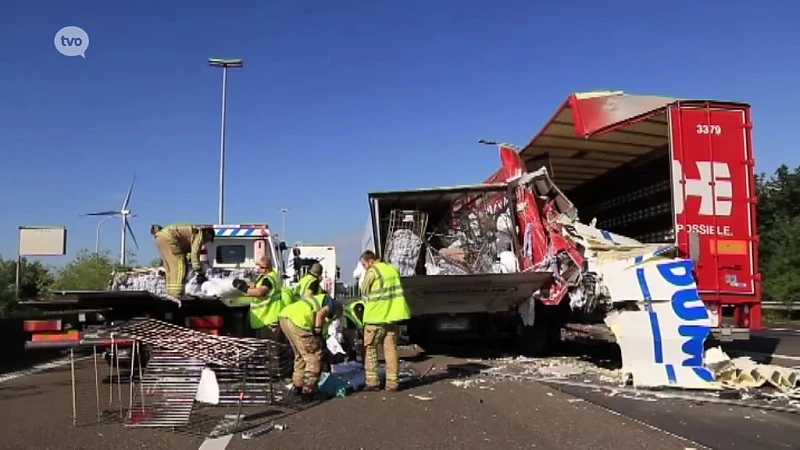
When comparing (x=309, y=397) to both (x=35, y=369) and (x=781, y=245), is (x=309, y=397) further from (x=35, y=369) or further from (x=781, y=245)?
(x=781, y=245)

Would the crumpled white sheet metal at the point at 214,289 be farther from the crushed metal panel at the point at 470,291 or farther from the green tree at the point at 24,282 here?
the green tree at the point at 24,282

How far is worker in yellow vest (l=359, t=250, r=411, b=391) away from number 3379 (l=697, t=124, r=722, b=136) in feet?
14.9

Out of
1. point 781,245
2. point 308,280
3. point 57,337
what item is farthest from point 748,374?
point 781,245

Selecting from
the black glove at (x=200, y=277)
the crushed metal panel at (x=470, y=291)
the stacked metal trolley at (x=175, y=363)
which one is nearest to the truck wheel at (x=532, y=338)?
the crushed metal panel at (x=470, y=291)

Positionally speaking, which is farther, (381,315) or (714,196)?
(714,196)

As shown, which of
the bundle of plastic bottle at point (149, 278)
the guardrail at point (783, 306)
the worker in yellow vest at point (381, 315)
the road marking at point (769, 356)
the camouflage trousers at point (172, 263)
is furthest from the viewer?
the guardrail at point (783, 306)

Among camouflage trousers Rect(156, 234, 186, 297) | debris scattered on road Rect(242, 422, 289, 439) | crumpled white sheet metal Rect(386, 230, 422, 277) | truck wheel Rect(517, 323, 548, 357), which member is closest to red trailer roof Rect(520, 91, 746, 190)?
crumpled white sheet metal Rect(386, 230, 422, 277)

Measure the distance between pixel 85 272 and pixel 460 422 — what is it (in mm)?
34065

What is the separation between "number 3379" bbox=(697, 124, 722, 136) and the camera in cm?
995

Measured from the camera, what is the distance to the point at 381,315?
925 centimetres

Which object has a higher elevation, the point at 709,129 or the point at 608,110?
the point at 608,110

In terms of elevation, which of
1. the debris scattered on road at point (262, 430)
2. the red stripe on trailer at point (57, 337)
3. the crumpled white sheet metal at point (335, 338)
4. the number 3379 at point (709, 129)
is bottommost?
the debris scattered on road at point (262, 430)

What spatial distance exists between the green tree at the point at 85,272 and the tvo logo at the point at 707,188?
28.7 metres

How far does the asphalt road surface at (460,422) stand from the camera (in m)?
6.21
